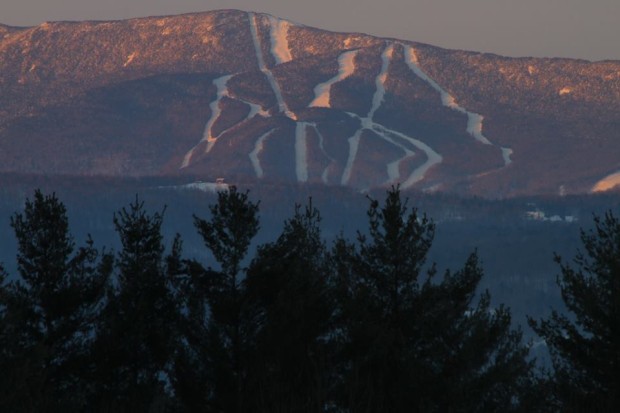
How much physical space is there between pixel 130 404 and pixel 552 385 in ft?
37.2

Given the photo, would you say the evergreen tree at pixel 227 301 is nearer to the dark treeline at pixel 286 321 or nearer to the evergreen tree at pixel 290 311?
the dark treeline at pixel 286 321

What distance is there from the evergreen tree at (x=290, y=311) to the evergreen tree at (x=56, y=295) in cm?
469

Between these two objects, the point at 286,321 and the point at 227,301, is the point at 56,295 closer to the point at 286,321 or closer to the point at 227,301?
the point at 227,301

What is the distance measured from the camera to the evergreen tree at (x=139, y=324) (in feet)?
131

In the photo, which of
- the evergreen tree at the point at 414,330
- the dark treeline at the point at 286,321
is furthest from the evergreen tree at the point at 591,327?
the evergreen tree at the point at 414,330

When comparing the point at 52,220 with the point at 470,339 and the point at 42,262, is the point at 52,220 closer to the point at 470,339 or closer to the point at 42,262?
the point at 42,262

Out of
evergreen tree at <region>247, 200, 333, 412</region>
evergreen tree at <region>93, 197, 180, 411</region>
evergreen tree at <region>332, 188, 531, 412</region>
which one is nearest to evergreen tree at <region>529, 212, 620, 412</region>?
evergreen tree at <region>332, 188, 531, 412</region>

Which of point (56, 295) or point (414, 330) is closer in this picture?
point (414, 330)

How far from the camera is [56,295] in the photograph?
4066cm

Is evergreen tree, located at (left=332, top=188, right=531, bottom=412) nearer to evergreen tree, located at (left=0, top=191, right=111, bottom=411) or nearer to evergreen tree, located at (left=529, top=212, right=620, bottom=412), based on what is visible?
evergreen tree, located at (left=529, top=212, right=620, bottom=412)

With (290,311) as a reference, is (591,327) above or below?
below

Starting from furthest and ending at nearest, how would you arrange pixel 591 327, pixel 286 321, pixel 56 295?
pixel 56 295 < pixel 591 327 < pixel 286 321

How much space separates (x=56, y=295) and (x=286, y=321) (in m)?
6.72

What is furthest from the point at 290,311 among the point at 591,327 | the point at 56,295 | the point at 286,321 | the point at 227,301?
the point at 591,327
